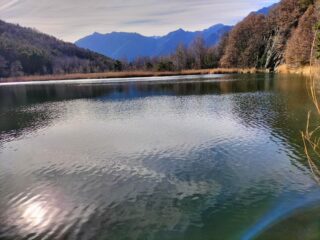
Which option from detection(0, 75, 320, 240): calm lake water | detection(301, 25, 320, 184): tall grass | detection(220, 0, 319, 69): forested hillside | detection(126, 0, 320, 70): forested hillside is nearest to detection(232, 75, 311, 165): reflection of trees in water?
detection(0, 75, 320, 240): calm lake water

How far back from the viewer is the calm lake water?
12891 mm

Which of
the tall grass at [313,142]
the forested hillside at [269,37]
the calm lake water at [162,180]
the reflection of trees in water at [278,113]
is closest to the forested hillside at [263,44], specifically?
the forested hillside at [269,37]

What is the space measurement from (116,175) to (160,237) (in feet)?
23.1

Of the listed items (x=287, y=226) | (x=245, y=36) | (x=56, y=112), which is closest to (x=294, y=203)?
(x=287, y=226)

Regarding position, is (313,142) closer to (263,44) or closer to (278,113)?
(278,113)

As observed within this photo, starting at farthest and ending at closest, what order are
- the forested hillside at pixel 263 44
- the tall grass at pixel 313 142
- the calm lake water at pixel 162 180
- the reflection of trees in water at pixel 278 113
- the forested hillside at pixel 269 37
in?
the forested hillside at pixel 269 37 < the forested hillside at pixel 263 44 < the reflection of trees in water at pixel 278 113 < the calm lake water at pixel 162 180 < the tall grass at pixel 313 142

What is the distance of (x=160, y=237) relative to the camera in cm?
1217

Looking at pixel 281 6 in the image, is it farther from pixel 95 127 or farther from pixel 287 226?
pixel 287 226

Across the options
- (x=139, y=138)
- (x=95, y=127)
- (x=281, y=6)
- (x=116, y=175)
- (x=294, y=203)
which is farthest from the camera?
(x=281, y=6)

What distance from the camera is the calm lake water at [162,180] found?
508 inches

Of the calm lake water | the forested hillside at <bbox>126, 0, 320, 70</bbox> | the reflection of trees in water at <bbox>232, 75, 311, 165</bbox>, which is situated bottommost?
the calm lake water

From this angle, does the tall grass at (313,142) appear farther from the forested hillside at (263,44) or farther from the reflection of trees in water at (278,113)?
the forested hillside at (263,44)

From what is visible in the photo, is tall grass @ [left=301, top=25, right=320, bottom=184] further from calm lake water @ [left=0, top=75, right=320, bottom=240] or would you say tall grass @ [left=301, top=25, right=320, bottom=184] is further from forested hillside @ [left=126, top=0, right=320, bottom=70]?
forested hillside @ [left=126, top=0, right=320, bottom=70]

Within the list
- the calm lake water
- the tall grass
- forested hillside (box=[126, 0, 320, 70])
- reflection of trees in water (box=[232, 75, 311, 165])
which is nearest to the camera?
the tall grass
